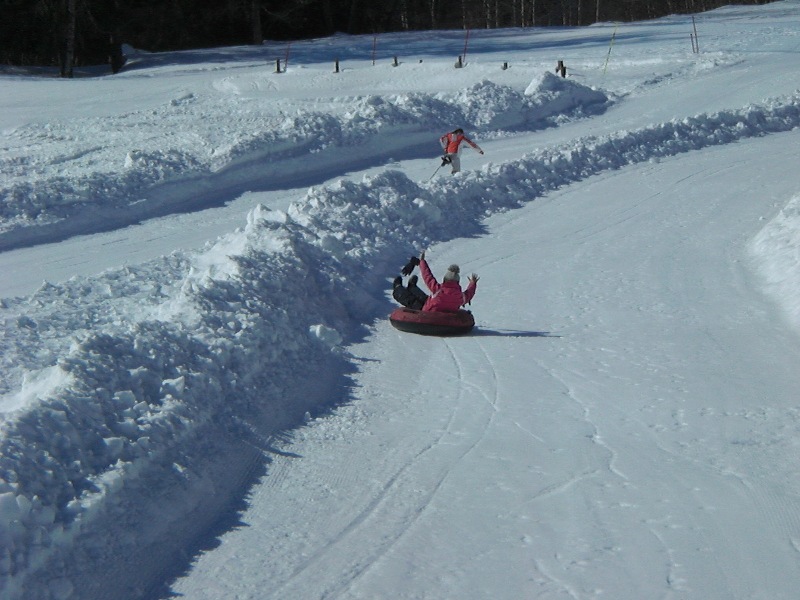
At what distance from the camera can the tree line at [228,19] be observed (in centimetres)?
3909

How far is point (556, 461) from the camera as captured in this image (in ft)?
27.3

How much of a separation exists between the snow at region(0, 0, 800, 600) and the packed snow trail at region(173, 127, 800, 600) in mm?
32

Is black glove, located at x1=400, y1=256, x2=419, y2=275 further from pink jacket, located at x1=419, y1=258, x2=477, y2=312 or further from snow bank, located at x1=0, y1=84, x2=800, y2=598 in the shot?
snow bank, located at x1=0, y1=84, x2=800, y2=598

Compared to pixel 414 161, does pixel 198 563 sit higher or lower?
lower

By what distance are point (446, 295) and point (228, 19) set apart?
39.6 meters

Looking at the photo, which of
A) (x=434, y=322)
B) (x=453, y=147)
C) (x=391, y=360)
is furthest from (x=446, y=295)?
(x=453, y=147)

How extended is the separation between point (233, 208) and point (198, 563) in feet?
42.5

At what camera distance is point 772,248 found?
50.2 feet

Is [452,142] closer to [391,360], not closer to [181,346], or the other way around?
[391,360]

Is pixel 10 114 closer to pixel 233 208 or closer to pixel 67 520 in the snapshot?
pixel 233 208

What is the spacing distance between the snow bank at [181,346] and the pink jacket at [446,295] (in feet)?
3.57

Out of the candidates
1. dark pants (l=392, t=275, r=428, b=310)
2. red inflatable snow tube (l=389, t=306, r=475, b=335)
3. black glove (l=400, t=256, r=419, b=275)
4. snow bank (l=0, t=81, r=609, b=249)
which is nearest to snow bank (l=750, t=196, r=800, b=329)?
red inflatable snow tube (l=389, t=306, r=475, b=335)

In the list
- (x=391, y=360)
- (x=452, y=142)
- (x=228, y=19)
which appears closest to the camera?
(x=391, y=360)

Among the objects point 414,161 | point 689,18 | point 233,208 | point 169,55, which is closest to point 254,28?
point 169,55
